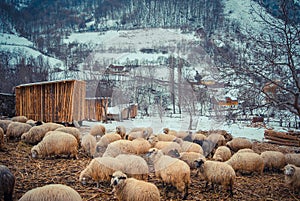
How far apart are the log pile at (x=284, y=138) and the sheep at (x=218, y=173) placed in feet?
33.2

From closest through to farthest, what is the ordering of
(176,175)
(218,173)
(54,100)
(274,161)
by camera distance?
1. (176,175)
2. (218,173)
3. (274,161)
4. (54,100)

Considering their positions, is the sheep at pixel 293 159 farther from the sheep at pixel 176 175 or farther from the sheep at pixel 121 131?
the sheep at pixel 121 131

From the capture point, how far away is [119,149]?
22.6 ft

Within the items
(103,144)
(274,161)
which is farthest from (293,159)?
(103,144)

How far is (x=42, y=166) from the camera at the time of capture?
6453mm

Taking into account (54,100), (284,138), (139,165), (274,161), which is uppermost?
(54,100)

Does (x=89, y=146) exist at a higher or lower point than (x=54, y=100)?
lower

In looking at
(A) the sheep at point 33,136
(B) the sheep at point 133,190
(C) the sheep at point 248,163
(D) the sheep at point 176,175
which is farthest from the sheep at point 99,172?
(A) the sheep at point 33,136

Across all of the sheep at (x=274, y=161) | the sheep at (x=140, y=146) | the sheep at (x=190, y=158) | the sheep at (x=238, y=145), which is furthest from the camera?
the sheep at (x=238, y=145)

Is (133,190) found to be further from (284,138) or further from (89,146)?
(284,138)

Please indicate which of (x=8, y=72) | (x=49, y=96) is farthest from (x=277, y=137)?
(x=8, y=72)

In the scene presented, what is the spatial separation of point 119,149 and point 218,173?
2890 mm

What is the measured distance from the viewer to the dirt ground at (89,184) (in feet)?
16.4

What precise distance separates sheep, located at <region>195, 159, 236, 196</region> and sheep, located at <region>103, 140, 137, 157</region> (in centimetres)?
215
